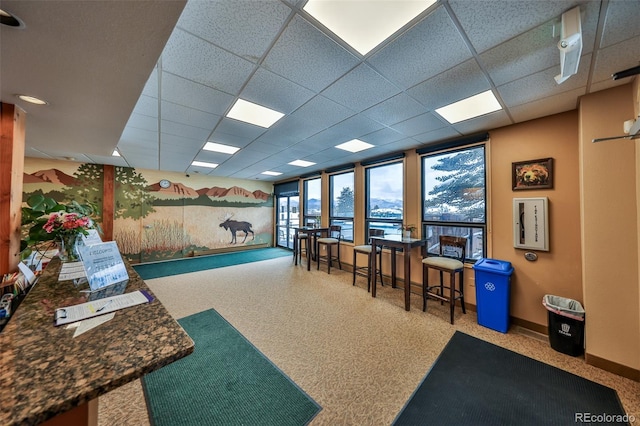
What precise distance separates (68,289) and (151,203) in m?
5.50

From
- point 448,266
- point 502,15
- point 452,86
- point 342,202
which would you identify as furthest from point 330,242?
point 502,15

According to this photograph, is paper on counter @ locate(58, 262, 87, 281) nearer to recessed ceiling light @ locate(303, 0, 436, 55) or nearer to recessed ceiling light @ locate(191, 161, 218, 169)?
recessed ceiling light @ locate(303, 0, 436, 55)

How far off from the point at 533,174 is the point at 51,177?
8.63 metres

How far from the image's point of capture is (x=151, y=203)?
19.4 feet

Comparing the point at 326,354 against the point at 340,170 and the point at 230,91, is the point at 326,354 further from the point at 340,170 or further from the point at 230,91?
the point at 340,170

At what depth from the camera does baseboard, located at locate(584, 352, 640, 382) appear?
1867 millimetres

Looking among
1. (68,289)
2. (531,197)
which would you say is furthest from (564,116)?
(68,289)

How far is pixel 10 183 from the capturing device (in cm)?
153

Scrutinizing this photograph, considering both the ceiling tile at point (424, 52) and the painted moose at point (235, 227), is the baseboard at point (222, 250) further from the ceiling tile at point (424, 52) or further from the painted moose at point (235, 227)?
the ceiling tile at point (424, 52)

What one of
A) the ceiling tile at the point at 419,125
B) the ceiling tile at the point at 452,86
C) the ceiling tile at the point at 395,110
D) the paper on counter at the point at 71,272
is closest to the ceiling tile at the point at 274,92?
the ceiling tile at the point at 395,110

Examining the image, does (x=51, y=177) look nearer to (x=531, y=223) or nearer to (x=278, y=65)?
(x=278, y=65)

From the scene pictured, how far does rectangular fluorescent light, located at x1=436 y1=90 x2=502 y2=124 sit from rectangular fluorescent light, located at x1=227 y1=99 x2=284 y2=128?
1.95 m

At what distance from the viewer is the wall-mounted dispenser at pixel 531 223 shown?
2580 millimetres
